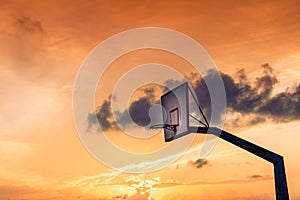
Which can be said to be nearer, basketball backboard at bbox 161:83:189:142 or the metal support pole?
the metal support pole

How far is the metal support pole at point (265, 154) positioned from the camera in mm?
33812

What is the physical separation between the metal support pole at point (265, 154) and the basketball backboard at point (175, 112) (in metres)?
0.80

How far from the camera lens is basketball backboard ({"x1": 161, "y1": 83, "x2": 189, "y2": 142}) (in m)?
34.6

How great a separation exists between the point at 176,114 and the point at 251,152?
501 centimetres

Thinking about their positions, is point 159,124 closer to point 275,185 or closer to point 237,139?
point 237,139

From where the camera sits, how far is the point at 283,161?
1357 inches

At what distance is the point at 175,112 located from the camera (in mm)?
35406

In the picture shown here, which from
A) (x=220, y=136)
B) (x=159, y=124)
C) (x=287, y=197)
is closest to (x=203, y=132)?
(x=220, y=136)

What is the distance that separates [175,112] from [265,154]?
5883mm

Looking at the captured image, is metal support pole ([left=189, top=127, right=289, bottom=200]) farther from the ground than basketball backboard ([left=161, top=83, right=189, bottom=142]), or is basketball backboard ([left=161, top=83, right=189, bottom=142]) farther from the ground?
basketball backboard ([left=161, top=83, right=189, bottom=142])

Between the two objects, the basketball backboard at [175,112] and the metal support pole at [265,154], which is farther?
the basketball backboard at [175,112]

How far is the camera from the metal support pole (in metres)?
33.8

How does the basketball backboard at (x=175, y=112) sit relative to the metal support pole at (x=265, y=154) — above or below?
above

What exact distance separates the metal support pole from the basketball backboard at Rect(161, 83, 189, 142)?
801 mm
